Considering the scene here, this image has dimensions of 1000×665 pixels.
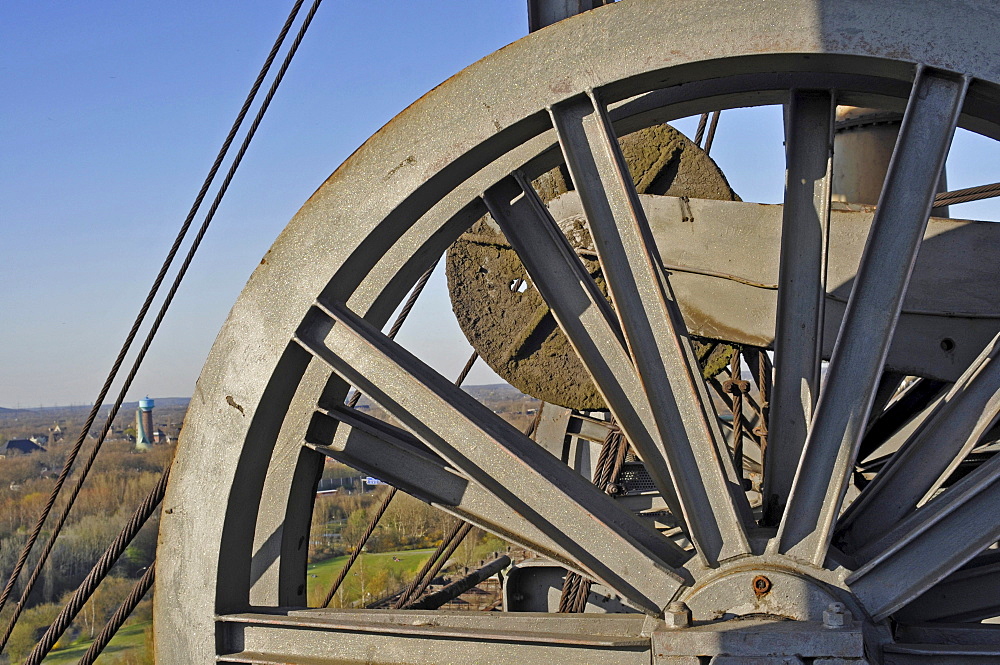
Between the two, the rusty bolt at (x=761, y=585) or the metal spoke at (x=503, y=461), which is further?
the metal spoke at (x=503, y=461)

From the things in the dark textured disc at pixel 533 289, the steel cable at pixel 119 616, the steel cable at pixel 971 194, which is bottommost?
the steel cable at pixel 119 616

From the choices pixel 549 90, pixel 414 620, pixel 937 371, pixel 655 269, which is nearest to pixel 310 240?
pixel 549 90

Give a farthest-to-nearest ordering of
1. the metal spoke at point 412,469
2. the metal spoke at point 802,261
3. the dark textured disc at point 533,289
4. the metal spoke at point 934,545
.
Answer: the dark textured disc at point 533,289 < the metal spoke at point 412,469 < the metal spoke at point 802,261 < the metal spoke at point 934,545

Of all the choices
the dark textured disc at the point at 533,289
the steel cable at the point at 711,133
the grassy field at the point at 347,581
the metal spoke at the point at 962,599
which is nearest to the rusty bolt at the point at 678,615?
the metal spoke at the point at 962,599

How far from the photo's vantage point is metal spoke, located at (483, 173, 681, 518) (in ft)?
11.1

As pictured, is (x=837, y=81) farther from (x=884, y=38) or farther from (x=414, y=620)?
(x=414, y=620)

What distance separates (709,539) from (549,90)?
62.6 inches

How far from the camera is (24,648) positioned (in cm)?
4841

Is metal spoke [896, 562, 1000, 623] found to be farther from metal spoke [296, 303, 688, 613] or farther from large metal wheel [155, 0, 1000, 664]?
metal spoke [296, 303, 688, 613]

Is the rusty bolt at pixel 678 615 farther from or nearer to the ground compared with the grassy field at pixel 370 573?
nearer to the ground

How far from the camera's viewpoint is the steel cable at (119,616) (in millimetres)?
3857

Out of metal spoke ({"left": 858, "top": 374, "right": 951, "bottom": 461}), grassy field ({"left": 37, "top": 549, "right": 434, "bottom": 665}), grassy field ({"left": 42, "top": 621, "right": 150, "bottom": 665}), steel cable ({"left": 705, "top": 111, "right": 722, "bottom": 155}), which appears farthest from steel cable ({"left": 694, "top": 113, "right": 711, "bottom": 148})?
grassy field ({"left": 42, "top": 621, "right": 150, "bottom": 665})

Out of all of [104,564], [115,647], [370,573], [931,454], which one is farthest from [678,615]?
[115,647]

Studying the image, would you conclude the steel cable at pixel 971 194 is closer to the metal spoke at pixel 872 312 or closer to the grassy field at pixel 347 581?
the metal spoke at pixel 872 312
